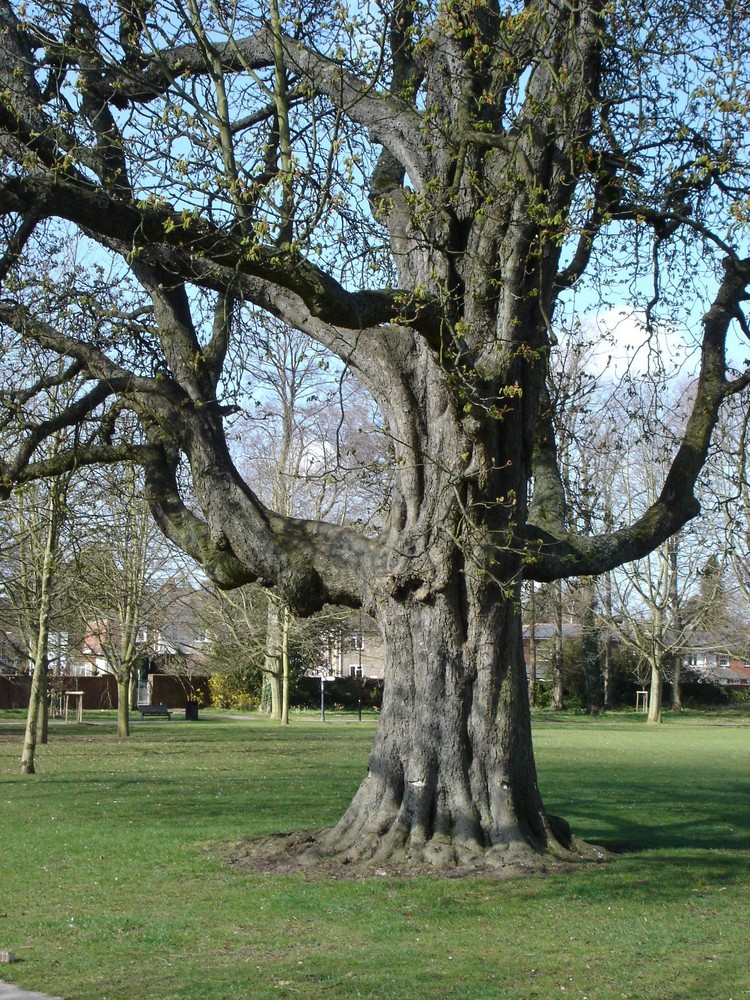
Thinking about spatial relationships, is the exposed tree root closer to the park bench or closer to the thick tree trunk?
the thick tree trunk

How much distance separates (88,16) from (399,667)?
6.49 m

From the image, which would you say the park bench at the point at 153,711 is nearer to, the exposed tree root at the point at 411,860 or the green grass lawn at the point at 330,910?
the green grass lawn at the point at 330,910

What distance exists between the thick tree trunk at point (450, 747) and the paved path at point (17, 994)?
434cm

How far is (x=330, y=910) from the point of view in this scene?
8531 mm

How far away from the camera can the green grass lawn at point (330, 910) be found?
656 cm

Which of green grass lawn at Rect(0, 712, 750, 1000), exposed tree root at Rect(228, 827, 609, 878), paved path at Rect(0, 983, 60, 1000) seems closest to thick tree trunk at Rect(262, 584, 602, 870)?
exposed tree root at Rect(228, 827, 609, 878)

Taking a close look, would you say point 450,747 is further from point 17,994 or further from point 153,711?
point 153,711

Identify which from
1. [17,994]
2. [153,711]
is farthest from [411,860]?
[153,711]

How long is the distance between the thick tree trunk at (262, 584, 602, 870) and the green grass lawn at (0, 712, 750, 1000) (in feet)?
2.40

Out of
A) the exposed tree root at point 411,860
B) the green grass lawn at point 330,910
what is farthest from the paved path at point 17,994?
the exposed tree root at point 411,860

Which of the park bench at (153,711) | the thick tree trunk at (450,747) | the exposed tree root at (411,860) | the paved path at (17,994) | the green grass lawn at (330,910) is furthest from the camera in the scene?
the park bench at (153,711)

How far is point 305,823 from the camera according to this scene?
13734mm

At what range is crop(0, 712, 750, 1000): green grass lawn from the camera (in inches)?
258

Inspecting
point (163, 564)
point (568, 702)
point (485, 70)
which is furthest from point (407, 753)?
point (568, 702)
